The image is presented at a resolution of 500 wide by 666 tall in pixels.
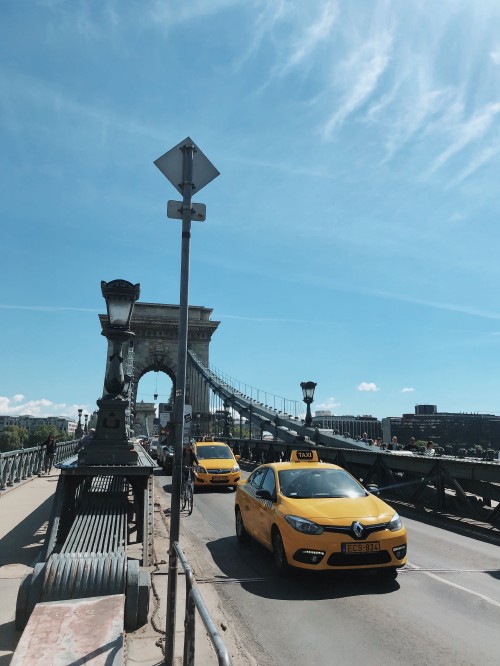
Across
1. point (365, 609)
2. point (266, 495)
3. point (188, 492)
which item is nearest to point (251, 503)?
point (266, 495)

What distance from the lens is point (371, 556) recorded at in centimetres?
635

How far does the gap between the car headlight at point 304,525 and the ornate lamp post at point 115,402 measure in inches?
109

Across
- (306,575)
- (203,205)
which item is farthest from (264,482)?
(203,205)

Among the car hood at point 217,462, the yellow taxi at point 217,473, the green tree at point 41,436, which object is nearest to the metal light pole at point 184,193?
the yellow taxi at point 217,473

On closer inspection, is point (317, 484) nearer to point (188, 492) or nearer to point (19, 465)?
point (188, 492)

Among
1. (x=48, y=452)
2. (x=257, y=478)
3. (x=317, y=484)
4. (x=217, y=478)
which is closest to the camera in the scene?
(x=317, y=484)

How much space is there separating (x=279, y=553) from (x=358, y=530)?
1.21 meters

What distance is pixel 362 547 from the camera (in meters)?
6.29

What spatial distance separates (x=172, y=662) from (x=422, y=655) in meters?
2.14

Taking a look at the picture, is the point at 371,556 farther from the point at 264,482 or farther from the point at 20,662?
the point at 20,662

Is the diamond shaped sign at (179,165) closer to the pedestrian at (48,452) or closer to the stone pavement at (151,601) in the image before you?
the stone pavement at (151,601)

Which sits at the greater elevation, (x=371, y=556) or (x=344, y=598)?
(x=371, y=556)

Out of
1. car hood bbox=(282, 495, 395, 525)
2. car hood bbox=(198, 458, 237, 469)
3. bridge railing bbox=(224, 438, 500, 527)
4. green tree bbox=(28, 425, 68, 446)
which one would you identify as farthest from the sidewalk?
green tree bbox=(28, 425, 68, 446)

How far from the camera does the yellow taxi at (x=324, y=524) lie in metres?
6.29
